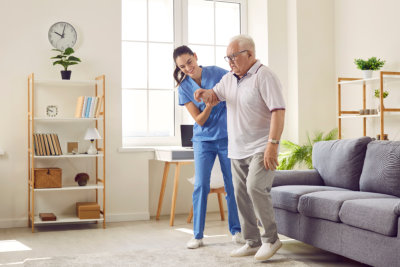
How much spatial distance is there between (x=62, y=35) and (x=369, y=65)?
297cm

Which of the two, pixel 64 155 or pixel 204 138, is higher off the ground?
pixel 204 138

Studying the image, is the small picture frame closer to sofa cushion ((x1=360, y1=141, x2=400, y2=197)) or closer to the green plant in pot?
the green plant in pot

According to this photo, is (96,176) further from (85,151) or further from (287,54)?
(287,54)

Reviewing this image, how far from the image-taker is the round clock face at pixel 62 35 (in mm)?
5129

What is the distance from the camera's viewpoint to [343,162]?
3.87 metres

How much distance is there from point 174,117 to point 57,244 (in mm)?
2163

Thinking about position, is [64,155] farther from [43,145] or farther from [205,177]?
[205,177]

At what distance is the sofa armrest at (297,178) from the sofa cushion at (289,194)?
0.45ft

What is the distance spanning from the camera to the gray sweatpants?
10.4ft

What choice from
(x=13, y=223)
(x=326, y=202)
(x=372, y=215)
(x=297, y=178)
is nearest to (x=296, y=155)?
(x=297, y=178)

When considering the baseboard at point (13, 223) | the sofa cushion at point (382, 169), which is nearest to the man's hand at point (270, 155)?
the sofa cushion at point (382, 169)

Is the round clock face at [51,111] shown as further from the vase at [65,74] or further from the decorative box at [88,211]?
the decorative box at [88,211]

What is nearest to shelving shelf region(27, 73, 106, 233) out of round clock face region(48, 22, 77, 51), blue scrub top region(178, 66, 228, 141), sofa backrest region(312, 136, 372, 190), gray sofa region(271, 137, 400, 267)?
round clock face region(48, 22, 77, 51)

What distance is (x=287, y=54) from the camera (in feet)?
19.5
